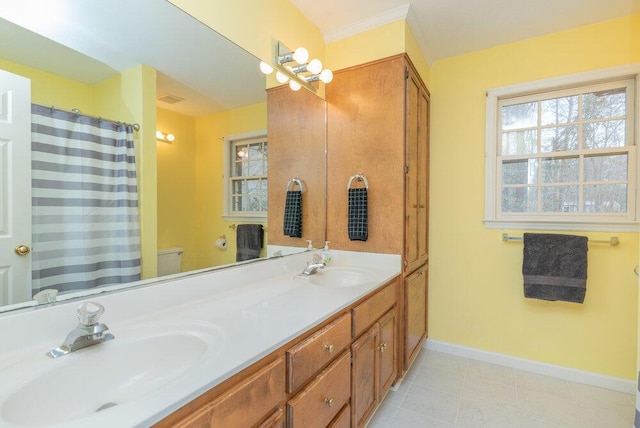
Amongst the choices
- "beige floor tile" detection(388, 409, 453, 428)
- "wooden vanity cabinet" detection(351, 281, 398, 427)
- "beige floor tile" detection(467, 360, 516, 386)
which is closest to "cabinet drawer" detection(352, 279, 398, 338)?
"wooden vanity cabinet" detection(351, 281, 398, 427)

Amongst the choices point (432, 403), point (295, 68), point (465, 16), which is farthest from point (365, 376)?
point (465, 16)

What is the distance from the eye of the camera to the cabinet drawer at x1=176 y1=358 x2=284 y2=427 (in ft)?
2.20

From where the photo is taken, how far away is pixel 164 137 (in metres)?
1.21

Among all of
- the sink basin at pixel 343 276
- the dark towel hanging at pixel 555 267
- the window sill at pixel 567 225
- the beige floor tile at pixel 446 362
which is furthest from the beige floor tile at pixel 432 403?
the window sill at pixel 567 225

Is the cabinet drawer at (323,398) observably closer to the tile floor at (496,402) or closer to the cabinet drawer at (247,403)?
the cabinet drawer at (247,403)

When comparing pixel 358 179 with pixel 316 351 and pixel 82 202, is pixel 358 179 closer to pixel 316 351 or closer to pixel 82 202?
pixel 316 351

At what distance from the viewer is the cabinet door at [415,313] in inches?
79.4

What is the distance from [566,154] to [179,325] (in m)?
2.55

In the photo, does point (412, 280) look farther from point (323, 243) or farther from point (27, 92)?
point (27, 92)

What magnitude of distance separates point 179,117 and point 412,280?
1722 millimetres

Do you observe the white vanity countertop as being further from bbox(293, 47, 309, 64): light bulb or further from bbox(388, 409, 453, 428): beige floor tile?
bbox(293, 47, 309, 64): light bulb

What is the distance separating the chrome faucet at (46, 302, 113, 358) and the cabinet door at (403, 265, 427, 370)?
1.65 meters

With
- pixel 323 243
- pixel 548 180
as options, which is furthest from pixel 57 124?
pixel 548 180

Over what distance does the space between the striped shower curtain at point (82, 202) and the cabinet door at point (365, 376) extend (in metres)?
0.98
